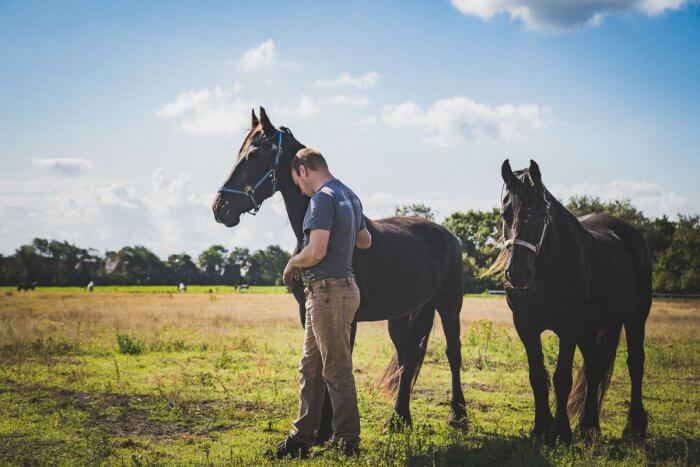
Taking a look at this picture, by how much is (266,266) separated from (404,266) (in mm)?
92422

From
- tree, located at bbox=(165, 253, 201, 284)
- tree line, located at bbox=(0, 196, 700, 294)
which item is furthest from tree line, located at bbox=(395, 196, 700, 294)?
tree, located at bbox=(165, 253, 201, 284)

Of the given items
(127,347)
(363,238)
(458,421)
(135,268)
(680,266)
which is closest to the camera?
(363,238)

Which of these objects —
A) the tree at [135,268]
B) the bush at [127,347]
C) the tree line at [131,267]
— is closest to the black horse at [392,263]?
the bush at [127,347]

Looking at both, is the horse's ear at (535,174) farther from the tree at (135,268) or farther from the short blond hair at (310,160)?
the tree at (135,268)

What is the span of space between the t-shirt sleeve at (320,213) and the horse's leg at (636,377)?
182 inches

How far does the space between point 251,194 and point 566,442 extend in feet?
13.5

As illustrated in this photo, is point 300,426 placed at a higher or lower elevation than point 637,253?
lower

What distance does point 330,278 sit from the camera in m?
4.55

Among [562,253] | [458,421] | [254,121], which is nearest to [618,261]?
[562,253]

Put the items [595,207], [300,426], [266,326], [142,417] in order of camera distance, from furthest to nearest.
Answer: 1. [595,207]
2. [266,326]
3. [142,417]
4. [300,426]

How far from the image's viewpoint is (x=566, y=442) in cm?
539

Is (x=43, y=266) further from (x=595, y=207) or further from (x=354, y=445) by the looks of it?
(x=354, y=445)

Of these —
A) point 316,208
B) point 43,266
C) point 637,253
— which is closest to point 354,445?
point 316,208

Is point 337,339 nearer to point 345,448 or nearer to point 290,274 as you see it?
point 290,274
